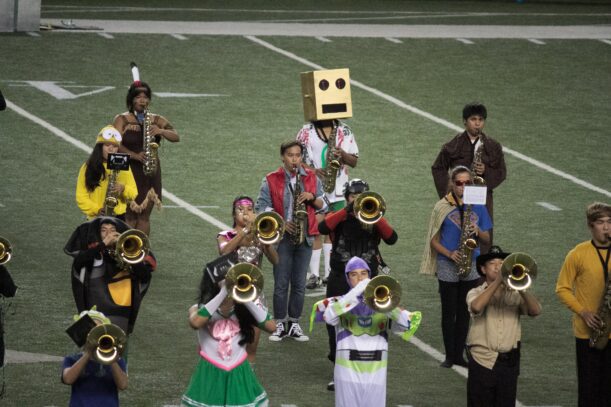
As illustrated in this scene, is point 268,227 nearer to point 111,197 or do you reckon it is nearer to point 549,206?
point 111,197

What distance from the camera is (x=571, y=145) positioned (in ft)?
77.5

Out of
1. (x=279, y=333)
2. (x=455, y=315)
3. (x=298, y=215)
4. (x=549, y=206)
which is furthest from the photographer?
(x=549, y=206)

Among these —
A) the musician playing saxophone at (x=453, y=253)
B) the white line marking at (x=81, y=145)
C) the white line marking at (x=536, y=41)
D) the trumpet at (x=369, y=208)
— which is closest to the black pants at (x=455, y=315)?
the musician playing saxophone at (x=453, y=253)

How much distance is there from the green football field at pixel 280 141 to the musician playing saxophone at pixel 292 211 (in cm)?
53

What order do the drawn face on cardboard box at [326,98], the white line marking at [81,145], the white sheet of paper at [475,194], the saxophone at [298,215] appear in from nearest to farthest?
1. the white sheet of paper at [475,194]
2. the saxophone at [298,215]
3. the drawn face on cardboard box at [326,98]
4. the white line marking at [81,145]

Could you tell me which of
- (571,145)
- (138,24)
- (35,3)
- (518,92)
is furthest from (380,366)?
(138,24)

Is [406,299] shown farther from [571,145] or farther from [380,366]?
[571,145]

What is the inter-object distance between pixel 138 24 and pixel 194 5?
4295 millimetres

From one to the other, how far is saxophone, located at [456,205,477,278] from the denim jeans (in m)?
1.51

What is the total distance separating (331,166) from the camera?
51.6 ft

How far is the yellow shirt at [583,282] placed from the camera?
1194 cm

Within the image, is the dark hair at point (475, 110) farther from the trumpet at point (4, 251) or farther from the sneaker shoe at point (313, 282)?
the trumpet at point (4, 251)

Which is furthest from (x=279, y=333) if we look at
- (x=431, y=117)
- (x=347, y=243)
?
(x=431, y=117)

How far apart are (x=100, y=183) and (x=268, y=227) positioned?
3636 mm
